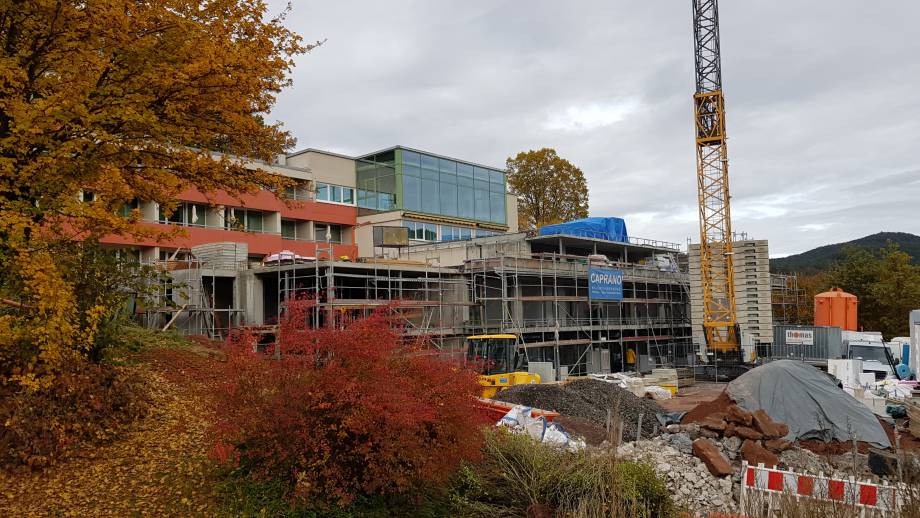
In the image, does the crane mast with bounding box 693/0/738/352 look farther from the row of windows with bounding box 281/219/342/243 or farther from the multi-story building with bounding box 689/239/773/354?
the row of windows with bounding box 281/219/342/243

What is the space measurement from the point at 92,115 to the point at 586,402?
1374 centimetres

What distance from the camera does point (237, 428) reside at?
8.73m

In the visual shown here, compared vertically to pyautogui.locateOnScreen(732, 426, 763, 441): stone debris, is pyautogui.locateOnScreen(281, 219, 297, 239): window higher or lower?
higher

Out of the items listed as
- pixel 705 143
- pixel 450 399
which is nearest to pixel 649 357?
pixel 705 143

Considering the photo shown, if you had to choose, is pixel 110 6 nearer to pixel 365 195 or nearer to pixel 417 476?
pixel 417 476

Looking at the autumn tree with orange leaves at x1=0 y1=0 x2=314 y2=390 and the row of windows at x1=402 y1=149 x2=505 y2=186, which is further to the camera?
the row of windows at x1=402 y1=149 x2=505 y2=186

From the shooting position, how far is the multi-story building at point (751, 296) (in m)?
41.5

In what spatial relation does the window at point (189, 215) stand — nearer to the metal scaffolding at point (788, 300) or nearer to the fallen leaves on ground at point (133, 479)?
the fallen leaves on ground at point (133, 479)

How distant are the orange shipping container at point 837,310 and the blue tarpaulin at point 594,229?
488 inches

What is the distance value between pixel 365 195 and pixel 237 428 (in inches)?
1354

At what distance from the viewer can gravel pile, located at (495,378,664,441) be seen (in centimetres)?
1775

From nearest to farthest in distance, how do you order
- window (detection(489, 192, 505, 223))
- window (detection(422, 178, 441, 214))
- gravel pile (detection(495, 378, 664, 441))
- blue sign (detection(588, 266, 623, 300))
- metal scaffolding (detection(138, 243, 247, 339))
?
gravel pile (detection(495, 378, 664, 441)) → metal scaffolding (detection(138, 243, 247, 339)) → blue sign (detection(588, 266, 623, 300)) → window (detection(422, 178, 441, 214)) → window (detection(489, 192, 505, 223))

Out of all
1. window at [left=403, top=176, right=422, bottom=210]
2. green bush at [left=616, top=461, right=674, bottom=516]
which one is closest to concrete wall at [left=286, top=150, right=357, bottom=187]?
window at [left=403, top=176, right=422, bottom=210]

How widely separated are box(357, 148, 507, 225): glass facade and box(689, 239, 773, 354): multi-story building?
1408cm
